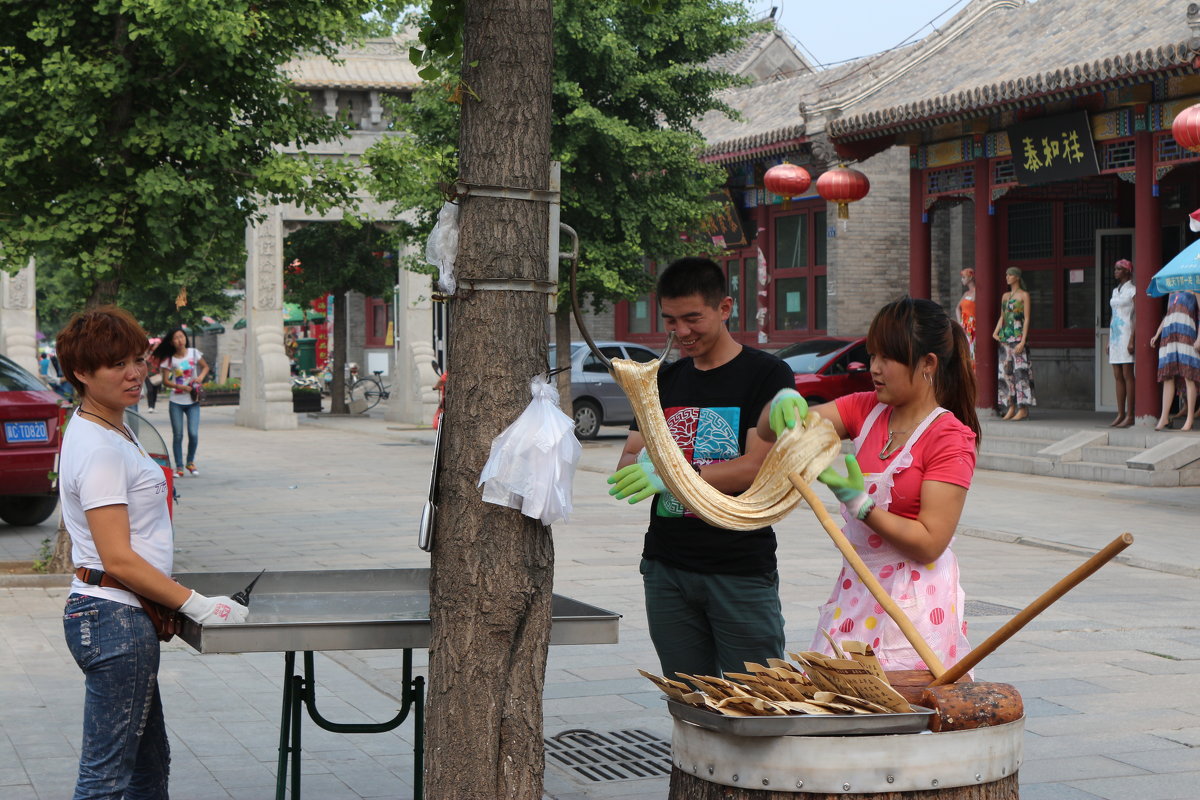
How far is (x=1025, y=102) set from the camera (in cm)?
1650

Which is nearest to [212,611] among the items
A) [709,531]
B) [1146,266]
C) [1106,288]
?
[709,531]

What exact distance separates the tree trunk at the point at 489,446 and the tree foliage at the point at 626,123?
15.0m

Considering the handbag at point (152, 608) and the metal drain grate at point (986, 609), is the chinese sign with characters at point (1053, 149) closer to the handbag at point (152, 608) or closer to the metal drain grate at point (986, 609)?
the metal drain grate at point (986, 609)

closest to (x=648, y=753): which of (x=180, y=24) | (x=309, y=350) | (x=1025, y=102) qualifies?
(x=180, y=24)

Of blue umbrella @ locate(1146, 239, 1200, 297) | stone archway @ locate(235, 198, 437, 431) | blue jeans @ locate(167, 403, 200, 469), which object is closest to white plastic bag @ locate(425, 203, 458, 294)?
blue umbrella @ locate(1146, 239, 1200, 297)

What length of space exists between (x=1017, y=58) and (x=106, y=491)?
53.9ft

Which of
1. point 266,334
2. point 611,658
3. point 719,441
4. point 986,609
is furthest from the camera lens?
point 266,334

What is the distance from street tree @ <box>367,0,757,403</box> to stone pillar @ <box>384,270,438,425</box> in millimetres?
6292

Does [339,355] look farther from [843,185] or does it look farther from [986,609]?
[986,609]

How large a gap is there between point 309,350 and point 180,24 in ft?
149

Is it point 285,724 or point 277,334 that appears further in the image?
point 277,334

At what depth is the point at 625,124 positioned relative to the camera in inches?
736

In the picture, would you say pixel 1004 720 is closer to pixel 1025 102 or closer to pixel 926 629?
pixel 926 629

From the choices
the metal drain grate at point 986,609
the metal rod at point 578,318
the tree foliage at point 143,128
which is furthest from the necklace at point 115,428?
the tree foliage at point 143,128
